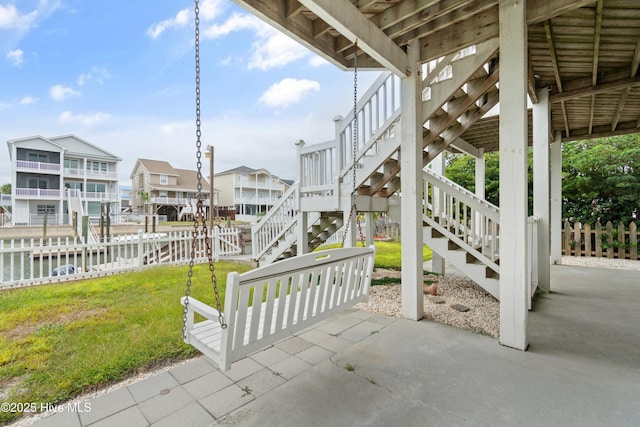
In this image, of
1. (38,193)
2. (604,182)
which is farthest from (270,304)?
(38,193)

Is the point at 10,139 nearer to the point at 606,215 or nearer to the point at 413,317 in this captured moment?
the point at 413,317

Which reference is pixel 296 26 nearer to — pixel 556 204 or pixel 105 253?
pixel 105 253

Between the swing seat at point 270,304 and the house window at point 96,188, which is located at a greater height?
the house window at point 96,188

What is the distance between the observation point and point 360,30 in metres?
2.48

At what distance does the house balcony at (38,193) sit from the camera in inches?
718

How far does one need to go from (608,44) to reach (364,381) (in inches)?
206

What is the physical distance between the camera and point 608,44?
11.9ft

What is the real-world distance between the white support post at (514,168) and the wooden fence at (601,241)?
24.6ft

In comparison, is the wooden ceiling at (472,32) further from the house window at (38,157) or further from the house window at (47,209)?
the house window at (47,209)

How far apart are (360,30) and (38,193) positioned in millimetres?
25767

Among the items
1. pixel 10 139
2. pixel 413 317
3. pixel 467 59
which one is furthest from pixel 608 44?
pixel 10 139

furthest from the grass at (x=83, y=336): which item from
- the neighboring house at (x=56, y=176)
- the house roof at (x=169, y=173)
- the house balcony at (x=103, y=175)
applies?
the house roof at (x=169, y=173)

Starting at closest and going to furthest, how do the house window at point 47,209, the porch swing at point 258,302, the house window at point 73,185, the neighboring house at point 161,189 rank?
the porch swing at point 258,302 < the house window at point 47,209 < the house window at point 73,185 < the neighboring house at point 161,189

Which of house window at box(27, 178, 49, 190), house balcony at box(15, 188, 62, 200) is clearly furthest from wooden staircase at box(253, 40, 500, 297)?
house window at box(27, 178, 49, 190)
